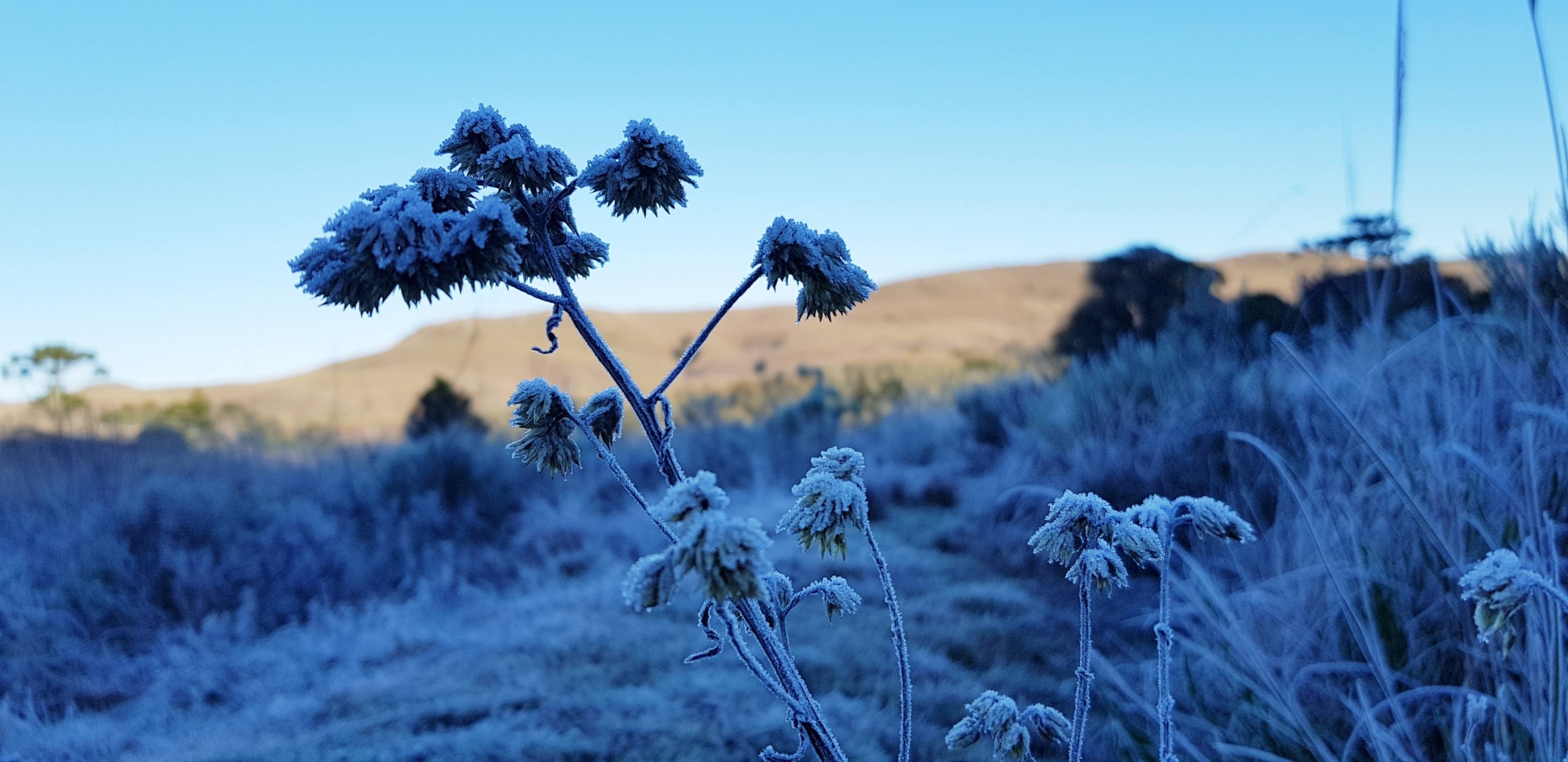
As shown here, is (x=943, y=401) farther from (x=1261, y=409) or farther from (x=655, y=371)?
(x=655, y=371)

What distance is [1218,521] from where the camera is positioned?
1.25m

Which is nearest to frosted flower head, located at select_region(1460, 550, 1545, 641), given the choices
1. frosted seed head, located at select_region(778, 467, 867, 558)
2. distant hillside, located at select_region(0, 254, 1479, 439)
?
frosted seed head, located at select_region(778, 467, 867, 558)

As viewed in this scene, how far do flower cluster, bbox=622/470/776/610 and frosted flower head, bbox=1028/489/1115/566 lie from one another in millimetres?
565

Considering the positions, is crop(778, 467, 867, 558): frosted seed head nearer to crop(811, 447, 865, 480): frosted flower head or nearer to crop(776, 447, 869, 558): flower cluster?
crop(776, 447, 869, 558): flower cluster

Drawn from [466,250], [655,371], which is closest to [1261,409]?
[466,250]

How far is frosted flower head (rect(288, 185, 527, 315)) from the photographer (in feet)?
2.71

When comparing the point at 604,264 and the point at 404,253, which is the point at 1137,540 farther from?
the point at 404,253

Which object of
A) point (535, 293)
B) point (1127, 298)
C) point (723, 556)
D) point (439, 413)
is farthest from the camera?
point (1127, 298)

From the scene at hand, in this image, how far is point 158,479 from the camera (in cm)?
502

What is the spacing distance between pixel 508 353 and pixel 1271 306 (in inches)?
756

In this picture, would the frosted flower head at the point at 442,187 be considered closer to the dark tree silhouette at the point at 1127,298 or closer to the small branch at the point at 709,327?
the small branch at the point at 709,327

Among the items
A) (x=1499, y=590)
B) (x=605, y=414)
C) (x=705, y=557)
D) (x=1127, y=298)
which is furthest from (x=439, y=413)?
(x=1499, y=590)

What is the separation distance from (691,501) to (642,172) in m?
0.42

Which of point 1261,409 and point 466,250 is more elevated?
point 466,250
